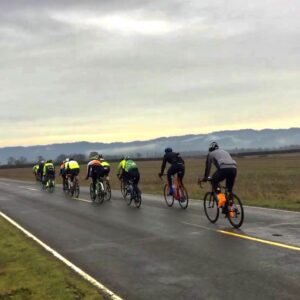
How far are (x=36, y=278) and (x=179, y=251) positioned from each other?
2677 millimetres

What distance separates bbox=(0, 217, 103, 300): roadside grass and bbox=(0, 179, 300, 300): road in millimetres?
383

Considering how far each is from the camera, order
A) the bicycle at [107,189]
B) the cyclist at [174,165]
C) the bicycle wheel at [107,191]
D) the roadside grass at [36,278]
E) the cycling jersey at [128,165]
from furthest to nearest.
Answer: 1. the bicycle wheel at [107,191]
2. the bicycle at [107,189]
3. the cycling jersey at [128,165]
4. the cyclist at [174,165]
5. the roadside grass at [36,278]

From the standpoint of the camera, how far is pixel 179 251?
30.2 ft

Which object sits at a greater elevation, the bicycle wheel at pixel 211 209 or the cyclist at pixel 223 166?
the cyclist at pixel 223 166

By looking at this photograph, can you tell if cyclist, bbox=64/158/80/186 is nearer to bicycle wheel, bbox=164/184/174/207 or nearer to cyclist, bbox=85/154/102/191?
cyclist, bbox=85/154/102/191

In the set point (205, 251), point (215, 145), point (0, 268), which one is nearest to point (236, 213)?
point (215, 145)

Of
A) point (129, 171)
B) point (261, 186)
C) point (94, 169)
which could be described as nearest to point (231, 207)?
point (129, 171)

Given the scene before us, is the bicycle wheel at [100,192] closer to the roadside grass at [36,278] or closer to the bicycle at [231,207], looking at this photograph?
the bicycle at [231,207]

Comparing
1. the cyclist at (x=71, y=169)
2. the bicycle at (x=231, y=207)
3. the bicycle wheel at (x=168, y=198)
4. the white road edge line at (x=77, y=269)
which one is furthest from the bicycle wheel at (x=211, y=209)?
the cyclist at (x=71, y=169)

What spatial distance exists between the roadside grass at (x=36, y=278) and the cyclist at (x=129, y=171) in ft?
23.8

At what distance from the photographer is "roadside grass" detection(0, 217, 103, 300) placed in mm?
6916

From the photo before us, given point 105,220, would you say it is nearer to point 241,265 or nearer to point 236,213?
point 236,213

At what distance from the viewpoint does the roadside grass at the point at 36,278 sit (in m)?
6.92

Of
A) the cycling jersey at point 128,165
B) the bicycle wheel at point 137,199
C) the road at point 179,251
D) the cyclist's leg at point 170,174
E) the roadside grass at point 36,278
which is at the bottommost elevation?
the roadside grass at point 36,278
